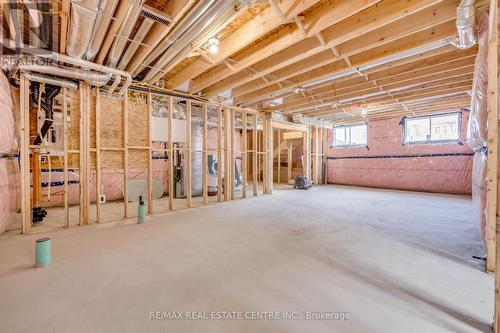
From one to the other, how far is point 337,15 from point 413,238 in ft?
9.39

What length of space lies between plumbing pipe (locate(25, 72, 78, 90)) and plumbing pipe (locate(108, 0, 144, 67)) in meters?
0.79

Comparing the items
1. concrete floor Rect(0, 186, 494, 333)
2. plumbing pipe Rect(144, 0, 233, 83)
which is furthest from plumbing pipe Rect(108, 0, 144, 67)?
concrete floor Rect(0, 186, 494, 333)

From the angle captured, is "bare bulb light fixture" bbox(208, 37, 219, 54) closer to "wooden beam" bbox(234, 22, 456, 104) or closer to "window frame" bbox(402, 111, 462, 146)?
"wooden beam" bbox(234, 22, 456, 104)

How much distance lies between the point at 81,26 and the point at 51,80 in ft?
5.09

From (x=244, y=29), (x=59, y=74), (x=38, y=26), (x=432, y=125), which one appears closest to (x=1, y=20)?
(x=38, y=26)

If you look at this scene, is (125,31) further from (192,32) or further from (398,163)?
(398,163)

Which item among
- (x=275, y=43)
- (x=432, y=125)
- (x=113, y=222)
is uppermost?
(x=275, y=43)

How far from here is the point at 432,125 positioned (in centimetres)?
724

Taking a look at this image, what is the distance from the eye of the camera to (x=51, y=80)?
3324 millimetres

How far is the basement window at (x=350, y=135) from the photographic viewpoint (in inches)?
342

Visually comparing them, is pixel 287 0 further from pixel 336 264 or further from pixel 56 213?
pixel 56 213

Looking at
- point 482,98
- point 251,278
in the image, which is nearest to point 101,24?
point 251,278

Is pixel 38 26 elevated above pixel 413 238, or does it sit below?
above

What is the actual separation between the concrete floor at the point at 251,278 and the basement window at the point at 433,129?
4.81m
